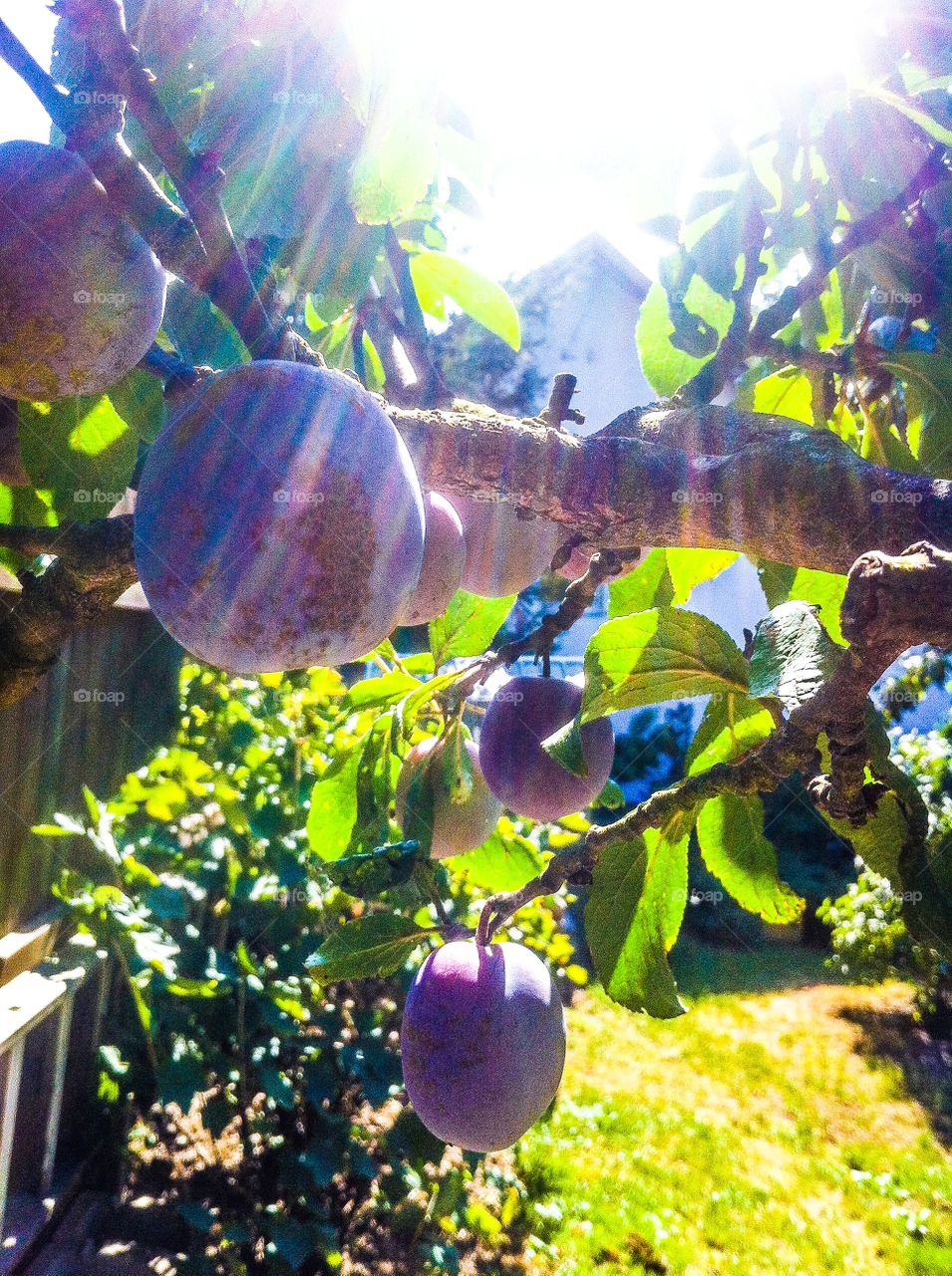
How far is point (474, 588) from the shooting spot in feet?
3.76

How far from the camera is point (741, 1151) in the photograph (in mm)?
3812

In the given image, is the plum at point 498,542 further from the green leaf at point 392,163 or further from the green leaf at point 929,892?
the green leaf at point 929,892

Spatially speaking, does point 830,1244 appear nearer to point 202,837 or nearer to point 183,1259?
point 183,1259

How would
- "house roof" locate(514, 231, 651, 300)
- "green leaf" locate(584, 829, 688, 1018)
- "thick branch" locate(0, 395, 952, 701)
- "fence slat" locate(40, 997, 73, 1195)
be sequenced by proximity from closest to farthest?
"thick branch" locate(0, 395, 952, 701)
"green leaf" locate(584, 829, 688, 1018)
"fence slat" locate(40, 997, 73, 1195)
"house roof" locate(514, 231, 651, 300)

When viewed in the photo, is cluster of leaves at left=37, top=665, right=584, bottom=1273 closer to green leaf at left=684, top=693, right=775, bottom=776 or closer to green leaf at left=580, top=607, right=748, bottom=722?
green leaf at left=684, top=693, right=775, bottom=776

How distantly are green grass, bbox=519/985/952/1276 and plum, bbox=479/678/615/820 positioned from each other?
2456 millimetres

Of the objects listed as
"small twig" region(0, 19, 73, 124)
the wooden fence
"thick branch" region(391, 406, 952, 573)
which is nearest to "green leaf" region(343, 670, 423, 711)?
"thick branch" region(391, 406, 952, 573)

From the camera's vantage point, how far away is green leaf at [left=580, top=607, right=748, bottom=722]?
74 cm

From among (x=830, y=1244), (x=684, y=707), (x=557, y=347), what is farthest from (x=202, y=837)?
(x=557, y=347)

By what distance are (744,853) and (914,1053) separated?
4.92 metres

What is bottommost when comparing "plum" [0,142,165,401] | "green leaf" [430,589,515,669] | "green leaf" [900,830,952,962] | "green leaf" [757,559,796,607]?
"green leaf" [430,589,515,669]

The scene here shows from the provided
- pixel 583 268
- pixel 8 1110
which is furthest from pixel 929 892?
pixel 583 268

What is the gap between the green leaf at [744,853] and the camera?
103 cm

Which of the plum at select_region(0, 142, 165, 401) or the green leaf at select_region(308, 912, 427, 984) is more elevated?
the plum at select_region(0, 142, 165, 401)
